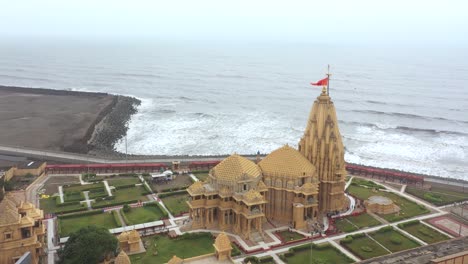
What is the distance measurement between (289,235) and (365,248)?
7.65 meters

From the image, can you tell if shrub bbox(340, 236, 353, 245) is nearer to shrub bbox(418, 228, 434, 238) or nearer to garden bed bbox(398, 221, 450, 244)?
garden bed bbox(398, 221, 450, 244)

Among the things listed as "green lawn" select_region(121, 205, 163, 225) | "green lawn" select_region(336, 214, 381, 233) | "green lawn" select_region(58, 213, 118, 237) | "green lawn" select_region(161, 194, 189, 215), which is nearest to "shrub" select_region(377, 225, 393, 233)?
"green lawn" select_region(336, 214, 381, 233)

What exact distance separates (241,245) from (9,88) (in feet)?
422

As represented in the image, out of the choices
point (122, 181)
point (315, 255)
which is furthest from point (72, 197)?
point (315, 255)

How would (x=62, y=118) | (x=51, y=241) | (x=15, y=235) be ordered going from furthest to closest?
(x=62, y=118)
(x=51, y=241)
(x=15, y=235)

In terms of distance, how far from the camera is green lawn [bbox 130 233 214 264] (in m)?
37.9

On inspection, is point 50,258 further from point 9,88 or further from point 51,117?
point 9,88

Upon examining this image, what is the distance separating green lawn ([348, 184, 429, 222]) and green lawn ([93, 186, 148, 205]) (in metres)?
27.9

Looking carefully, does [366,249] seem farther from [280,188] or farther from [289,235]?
[280,188]

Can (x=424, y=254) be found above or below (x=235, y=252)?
above

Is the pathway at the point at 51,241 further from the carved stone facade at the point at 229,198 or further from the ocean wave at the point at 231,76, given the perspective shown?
the ocean wave at the point at 231,76

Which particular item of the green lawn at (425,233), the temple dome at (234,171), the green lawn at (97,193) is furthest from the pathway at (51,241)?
the green lawn at (425,233)

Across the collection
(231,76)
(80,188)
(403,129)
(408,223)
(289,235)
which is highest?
(231,76)

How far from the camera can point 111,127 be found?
95.0 metres
